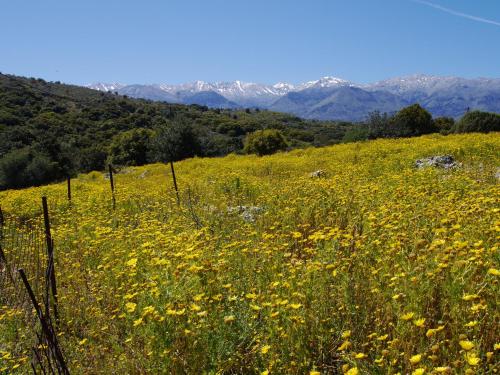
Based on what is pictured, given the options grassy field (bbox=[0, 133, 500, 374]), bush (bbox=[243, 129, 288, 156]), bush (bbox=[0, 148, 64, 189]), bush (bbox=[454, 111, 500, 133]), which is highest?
bush (bbox=[454, 111, 500, 133])

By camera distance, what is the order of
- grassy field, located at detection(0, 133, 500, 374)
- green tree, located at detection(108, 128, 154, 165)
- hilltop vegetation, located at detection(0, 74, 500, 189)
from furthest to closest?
green tree, located at detection(108, 128, 154, 165)
hilltop vegetation, located at detection(0, 74, 500, 189)
grassy field, located at detection(0, 133, 500, 374)

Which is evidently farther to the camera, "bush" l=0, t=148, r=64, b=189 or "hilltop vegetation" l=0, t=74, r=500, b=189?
"hilltop vegetation" l=0, t=74, r=500, b=189

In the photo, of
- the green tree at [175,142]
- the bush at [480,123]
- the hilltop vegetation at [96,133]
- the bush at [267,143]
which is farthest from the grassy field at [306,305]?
the green tree at [175,142]

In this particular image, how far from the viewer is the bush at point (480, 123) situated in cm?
3466

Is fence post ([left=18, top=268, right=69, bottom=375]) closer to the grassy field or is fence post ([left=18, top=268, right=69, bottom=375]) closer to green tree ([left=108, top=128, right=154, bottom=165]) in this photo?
the grassy field

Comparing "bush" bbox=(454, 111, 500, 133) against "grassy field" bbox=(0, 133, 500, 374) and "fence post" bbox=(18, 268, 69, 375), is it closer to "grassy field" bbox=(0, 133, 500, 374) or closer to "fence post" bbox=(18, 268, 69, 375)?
"grassy field" bbox=(0, 133, 500, 374)

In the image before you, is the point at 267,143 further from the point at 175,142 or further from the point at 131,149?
the point at 131,149

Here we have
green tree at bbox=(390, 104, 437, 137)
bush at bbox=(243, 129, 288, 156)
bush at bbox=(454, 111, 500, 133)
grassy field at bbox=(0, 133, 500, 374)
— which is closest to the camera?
grassy field at bbox=(0, 133, 500, 374)

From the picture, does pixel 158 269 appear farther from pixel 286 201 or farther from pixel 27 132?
pixel 27 132

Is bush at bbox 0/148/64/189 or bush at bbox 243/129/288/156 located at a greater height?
bush at bbox 243/129/288/156

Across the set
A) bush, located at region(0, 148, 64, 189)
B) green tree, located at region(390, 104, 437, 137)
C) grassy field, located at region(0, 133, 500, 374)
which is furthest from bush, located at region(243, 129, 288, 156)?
grassy field, located at region(0, 133, 500, 374)

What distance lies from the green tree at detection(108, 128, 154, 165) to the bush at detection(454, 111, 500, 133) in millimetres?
31742

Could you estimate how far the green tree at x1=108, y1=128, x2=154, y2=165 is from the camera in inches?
1879

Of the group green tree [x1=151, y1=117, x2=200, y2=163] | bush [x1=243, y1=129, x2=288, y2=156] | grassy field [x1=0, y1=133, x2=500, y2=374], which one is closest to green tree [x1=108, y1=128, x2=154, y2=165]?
green tree [x1=151, y1=117, x2=200, y2=163]
